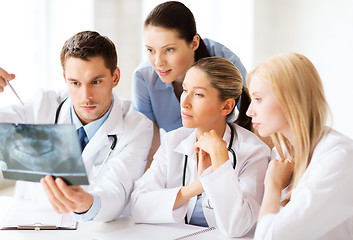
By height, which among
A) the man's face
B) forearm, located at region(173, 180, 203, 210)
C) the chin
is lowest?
forearm, located at region(173, 180, 203, 210)

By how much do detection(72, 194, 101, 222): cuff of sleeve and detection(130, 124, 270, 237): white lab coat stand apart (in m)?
0.14

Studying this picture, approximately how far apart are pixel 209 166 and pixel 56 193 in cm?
56

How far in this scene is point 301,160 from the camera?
55.4 inches

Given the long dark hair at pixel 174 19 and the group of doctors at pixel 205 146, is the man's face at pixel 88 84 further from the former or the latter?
the long dark hair at pixel 174 19

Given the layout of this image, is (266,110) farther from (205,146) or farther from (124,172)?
(124,172)

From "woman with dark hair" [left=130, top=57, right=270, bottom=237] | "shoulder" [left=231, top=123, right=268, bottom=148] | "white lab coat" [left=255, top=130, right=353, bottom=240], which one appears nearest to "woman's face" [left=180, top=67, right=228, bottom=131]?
"woman with dark hair" [left=130, top=57, right=270, bottom=237]

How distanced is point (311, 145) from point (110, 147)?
2.72ft

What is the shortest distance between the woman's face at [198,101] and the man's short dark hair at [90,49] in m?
0.35

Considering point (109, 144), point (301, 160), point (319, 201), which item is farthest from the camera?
point (109, 144)

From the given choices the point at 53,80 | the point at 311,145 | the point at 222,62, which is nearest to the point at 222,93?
the point at 222,62

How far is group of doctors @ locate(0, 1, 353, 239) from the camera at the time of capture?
1339 mm

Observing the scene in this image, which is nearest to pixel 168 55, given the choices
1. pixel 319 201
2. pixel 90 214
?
pixel 90 214

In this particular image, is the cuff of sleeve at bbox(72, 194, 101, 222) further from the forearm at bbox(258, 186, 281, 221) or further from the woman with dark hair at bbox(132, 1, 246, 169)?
the woman with dark hair at bbox(132, 1, 246, 169)

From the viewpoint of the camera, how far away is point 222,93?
1.79 meters
